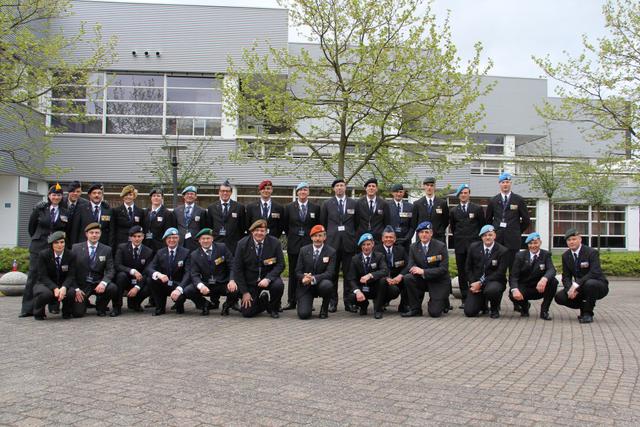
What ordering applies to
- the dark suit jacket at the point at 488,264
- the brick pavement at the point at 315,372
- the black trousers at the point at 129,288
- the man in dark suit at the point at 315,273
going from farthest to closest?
the dark suit jacket at the point at 488,264 < the black trousers at the point at 129,288 < the man in dark suit at the point at 315,273 < the brick pavement at the point at 315,372

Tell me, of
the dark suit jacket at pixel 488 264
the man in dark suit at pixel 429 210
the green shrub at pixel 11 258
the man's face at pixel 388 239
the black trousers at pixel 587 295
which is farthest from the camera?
the green shrub at pixel 11 258

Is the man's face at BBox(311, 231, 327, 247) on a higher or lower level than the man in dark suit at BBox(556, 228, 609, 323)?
higher

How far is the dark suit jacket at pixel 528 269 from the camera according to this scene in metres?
9.56

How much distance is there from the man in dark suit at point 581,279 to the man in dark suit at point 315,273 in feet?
12.1

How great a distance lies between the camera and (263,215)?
10.7 metres

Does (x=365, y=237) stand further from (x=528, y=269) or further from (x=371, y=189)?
(x=528, y=269)

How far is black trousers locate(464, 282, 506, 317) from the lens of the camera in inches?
372

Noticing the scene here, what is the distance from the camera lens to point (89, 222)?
1025cm

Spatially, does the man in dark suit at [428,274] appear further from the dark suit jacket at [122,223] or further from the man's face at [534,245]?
→ the dark suit jacket at [122,223]

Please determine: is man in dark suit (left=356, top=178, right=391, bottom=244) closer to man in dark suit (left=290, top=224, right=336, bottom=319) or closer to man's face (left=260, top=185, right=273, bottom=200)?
man in dark suit (left=290, top=224, right=336, bottom=319)

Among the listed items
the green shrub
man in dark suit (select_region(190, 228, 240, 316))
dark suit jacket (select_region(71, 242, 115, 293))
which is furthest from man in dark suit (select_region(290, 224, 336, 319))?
the green shrub

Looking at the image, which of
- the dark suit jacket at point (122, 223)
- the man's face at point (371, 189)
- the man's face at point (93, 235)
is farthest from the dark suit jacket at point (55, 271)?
the man's face at point (371, 189)

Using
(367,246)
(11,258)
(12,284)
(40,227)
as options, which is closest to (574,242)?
(367,246)

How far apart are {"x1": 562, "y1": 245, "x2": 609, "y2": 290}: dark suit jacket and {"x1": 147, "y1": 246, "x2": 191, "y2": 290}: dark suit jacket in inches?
239
